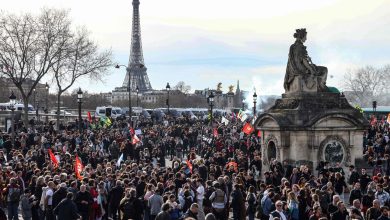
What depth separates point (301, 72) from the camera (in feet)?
90.4

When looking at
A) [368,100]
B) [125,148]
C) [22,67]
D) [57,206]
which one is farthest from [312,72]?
[368,100]

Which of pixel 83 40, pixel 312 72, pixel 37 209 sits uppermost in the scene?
pixel 83 40

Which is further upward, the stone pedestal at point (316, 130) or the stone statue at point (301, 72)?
the stone statue at point (301, 72)

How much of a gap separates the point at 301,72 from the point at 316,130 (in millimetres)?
2701

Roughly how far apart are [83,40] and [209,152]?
29.9 meters

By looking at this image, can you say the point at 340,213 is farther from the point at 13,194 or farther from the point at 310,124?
the point at 310,124

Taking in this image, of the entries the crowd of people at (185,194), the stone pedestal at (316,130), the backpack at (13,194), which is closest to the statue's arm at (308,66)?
the stone pedestal at (316,130)

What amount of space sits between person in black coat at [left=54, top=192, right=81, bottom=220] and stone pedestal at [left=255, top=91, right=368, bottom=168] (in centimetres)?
1236

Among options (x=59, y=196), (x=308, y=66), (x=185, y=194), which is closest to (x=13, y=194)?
(x=59, y=196)

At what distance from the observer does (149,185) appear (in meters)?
17.4

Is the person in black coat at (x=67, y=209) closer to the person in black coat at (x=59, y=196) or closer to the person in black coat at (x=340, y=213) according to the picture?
the person in black coat at (x=59, y=196)

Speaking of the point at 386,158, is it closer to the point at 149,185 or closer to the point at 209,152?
the point at 209,152

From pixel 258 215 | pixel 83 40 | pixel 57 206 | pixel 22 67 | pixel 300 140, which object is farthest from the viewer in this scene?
pixel 83 40

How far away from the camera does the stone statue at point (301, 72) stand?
90.2 feet
